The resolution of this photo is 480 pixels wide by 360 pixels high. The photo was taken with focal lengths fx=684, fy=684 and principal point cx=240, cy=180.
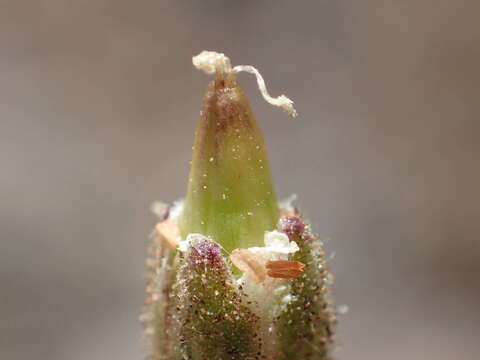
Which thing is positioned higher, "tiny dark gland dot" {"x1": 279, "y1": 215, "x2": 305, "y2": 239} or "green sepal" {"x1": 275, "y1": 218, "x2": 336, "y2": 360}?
"tiny dark gland dot" {"x1": 279, "y1": 215, "x2": 305, "y2": 239}

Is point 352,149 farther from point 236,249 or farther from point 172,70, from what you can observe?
point 236,249

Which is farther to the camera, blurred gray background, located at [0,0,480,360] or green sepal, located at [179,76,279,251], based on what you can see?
blurred gray background, located at [0,0,480,360]

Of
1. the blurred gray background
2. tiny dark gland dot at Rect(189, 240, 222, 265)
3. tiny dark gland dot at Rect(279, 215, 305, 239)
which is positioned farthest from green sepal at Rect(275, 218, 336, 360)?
the blurred gray background

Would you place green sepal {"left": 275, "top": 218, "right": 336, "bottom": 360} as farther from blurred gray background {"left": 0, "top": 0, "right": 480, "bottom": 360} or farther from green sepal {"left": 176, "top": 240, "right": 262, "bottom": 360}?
blurred gray background {"left": 0, "top": 0, "right": 480, "bottom": 360}

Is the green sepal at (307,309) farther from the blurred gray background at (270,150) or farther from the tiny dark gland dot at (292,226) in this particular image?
the blurred gray background at (270,150)

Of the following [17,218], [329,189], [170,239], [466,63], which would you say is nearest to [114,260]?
[17,218]

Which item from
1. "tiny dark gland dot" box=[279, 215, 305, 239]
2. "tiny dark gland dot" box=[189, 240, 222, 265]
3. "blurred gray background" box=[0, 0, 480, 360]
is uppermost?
"blurred gray background" box=[0, 0, 480, 360]

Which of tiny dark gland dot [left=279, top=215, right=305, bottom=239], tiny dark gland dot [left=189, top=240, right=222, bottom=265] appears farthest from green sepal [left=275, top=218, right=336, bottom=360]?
tiny dark gland dot [left=189, top=240, right=222, bottom=265]
